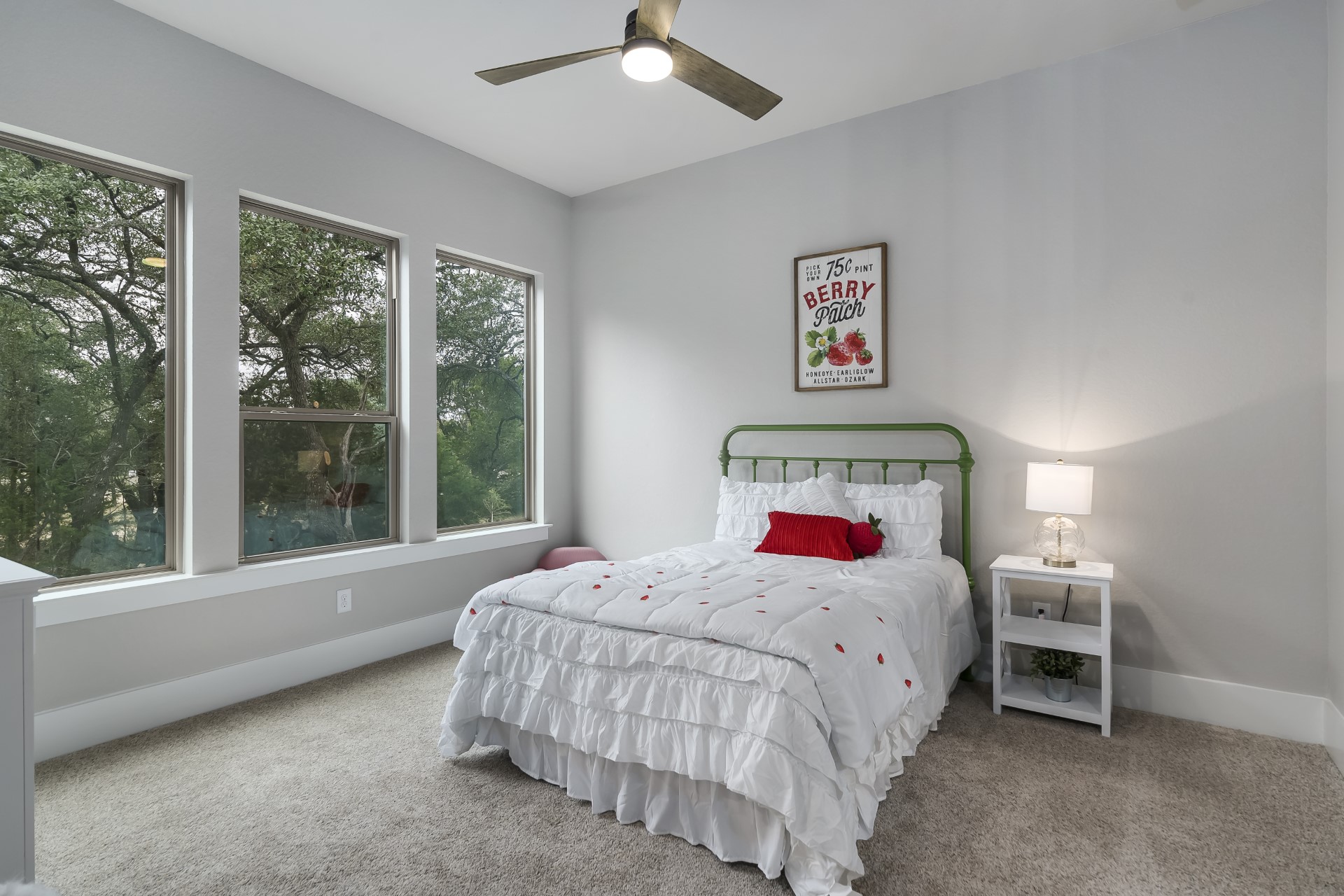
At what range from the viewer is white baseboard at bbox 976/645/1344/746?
8.81 feet

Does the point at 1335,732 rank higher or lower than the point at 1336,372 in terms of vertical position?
lower

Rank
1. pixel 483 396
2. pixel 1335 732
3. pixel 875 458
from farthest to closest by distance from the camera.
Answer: pixel 483 396, pixel 875 458, pixel 1335 732

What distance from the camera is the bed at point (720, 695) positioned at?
1.81 metres

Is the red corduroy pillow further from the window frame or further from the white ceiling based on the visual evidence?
the white ceiling

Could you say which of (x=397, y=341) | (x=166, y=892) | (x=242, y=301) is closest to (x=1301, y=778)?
(x=166, y=892)

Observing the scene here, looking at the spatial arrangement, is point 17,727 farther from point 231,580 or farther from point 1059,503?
point 1059,503

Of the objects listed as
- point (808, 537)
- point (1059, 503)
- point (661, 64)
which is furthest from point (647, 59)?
point (1059, 503)

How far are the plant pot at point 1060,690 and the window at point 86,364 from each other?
385 centimetres

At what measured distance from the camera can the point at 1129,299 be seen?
3.03 meters

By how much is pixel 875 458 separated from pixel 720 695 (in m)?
2.09

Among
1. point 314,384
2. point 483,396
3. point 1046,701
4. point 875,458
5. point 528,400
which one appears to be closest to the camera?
point 1046,701

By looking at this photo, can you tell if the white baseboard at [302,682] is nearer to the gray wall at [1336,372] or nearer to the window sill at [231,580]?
the gray wall at [1336,372]

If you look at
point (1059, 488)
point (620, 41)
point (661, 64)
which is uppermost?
point (620, 41)

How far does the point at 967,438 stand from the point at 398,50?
10.6 ft
